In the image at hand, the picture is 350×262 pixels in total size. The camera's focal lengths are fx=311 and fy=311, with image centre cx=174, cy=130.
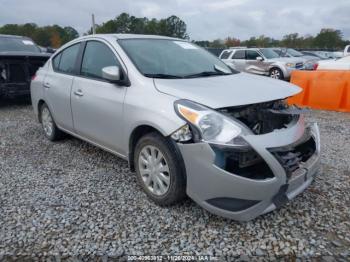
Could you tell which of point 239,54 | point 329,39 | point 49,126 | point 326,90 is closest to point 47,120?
point 49,126

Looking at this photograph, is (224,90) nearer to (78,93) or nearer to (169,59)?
(169,59)

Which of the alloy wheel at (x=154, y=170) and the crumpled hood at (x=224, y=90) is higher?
the crumpled hood at (x=224, y=90)

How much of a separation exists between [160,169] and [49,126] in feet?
9.29

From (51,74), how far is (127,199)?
253 centimetres

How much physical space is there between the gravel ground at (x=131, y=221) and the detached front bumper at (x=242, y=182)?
0.26 m

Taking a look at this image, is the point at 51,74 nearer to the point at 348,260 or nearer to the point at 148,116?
the point at 148,116

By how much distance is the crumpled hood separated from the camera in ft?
8.62

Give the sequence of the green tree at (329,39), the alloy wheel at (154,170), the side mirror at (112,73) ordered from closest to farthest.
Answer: the alloy wheel at (154,170) → the side mirror at (112,73) → the green tree at (329,39)

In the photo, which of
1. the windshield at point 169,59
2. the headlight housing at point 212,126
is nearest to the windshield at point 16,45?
the windshield at point 169,59

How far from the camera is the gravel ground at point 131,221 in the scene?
2434 millimetres

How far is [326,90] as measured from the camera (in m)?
7.18

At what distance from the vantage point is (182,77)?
10.6ft

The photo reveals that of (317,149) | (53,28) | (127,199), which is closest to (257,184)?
(317,149)

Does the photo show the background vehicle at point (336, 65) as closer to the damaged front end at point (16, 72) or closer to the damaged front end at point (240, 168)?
the damaged front end at point (240, 168)
